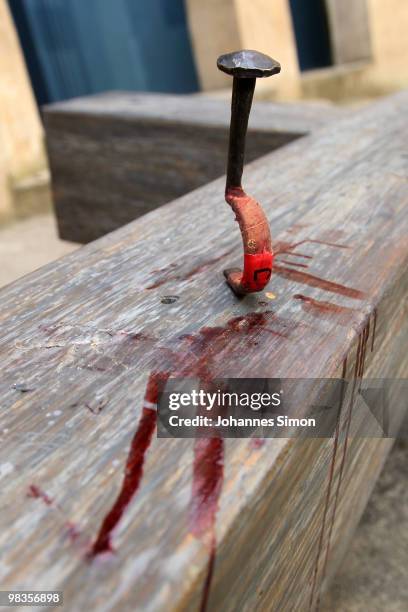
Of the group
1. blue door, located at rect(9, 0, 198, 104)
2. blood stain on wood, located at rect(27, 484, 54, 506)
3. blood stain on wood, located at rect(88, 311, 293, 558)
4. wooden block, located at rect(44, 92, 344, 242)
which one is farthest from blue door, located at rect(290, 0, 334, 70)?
blood stain on wood, located at rect(27, 484, 54, 506)

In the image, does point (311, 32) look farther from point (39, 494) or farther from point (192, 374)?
point (39, 494)

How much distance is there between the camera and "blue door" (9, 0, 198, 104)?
4348 mm

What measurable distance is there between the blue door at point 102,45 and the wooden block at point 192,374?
3.92 metres

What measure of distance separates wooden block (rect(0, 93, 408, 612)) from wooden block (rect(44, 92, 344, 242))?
601mm

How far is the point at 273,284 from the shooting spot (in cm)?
73

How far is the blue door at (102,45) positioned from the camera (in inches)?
171

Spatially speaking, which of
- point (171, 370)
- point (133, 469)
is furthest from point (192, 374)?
point (133, 469)

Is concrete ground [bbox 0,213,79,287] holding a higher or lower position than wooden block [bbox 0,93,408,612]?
lower

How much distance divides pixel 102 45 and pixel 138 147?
11.1 feet

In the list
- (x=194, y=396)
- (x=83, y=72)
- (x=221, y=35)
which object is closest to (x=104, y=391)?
(x=194, y=396)

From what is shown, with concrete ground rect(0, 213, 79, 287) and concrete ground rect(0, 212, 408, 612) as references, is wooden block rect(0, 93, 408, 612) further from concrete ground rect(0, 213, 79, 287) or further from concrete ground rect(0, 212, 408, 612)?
concrete ground rect(0, 213, 79, 287)

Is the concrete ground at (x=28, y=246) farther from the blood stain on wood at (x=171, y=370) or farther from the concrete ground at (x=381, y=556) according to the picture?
the blood stain on wood at (x=171, y=370)

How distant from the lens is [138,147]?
179 centimetres

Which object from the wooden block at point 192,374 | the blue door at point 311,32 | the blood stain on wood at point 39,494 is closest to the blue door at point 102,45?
the blue door at point 311,32
